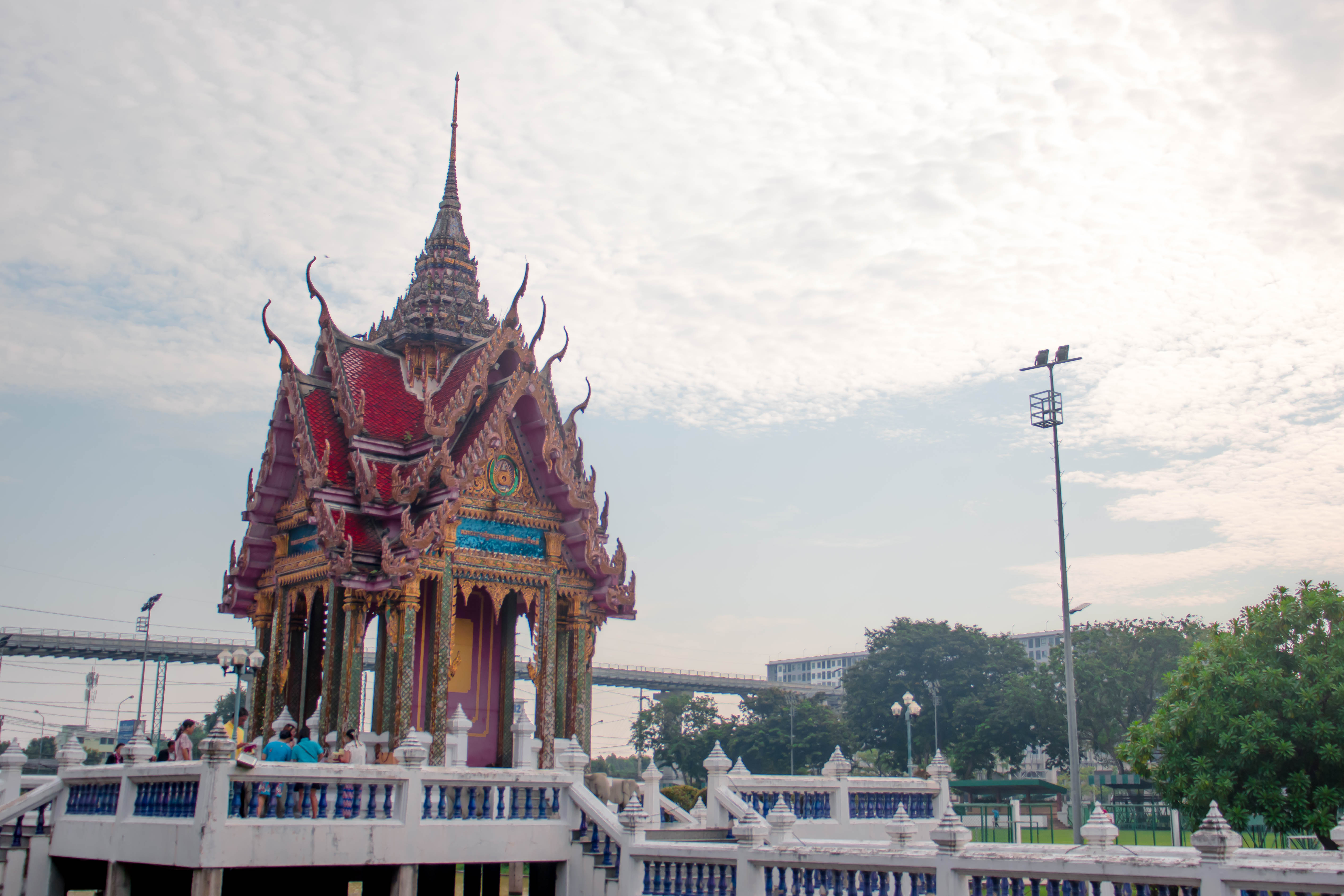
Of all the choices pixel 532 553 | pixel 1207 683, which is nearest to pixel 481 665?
pixel 532 553

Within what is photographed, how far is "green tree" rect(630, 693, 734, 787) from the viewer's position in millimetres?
90938

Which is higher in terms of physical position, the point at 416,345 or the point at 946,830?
the point at 416,345

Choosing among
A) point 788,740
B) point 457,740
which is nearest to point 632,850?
point 457,740

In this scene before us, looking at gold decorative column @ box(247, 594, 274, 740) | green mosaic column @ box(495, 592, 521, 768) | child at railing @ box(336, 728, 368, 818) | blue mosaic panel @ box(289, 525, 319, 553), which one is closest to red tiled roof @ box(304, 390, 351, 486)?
blue mosaic panel @ box(289, 525, 319, 553)

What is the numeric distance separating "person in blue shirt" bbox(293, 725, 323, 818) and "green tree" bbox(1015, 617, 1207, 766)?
201ft

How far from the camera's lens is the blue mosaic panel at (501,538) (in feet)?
69.4

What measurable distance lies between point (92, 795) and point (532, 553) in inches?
332

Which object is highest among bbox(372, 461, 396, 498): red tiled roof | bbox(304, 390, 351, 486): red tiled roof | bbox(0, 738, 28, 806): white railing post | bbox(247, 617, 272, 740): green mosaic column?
bbox(304, 390, 351, 486): red tiled roof

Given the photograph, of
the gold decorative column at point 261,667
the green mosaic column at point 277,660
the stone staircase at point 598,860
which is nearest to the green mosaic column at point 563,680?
the green mosaic column at point 277,660

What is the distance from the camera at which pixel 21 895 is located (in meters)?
15.9

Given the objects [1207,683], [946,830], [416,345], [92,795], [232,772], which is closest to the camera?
[946,830]

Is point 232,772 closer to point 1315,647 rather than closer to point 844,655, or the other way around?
point 1315,647

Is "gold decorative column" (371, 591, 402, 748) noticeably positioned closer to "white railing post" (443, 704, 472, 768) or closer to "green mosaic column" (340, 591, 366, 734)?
"green mosaic column" (340, 591, 366, 734)

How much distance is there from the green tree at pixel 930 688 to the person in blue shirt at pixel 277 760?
64944mm
